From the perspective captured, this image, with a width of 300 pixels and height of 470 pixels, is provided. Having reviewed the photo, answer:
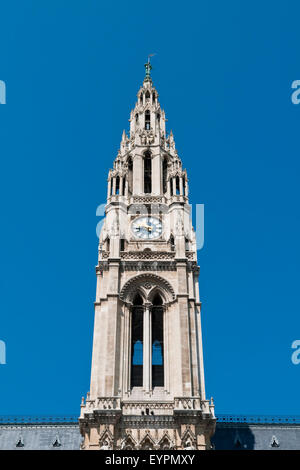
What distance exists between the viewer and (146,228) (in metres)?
51.7

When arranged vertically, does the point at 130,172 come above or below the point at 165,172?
above

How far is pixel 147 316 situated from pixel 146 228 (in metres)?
8.99

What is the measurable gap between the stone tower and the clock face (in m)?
0.08

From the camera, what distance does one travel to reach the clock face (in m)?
51.2

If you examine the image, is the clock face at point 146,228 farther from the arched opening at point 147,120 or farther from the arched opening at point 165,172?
the arched opening at point 147,120

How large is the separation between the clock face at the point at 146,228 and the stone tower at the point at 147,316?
83 millimetres

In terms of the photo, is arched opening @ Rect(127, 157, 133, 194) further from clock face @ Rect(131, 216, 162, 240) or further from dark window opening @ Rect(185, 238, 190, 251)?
dark window opening @ Rect(185, 238, 190, 251)

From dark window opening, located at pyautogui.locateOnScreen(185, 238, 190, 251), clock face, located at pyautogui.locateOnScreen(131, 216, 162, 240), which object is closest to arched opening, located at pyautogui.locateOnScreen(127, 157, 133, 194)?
clock face, located at pyautogui.locateOnScreen(131, 216, 162, 240)

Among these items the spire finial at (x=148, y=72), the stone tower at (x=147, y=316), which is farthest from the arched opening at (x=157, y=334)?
the spire finial at (x=148, y=72)

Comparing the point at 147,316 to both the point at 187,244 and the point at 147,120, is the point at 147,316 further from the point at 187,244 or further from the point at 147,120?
the point at 147,120

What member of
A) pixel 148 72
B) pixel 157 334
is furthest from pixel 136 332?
pixel 148 72

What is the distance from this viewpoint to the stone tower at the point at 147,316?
39.3 metres
